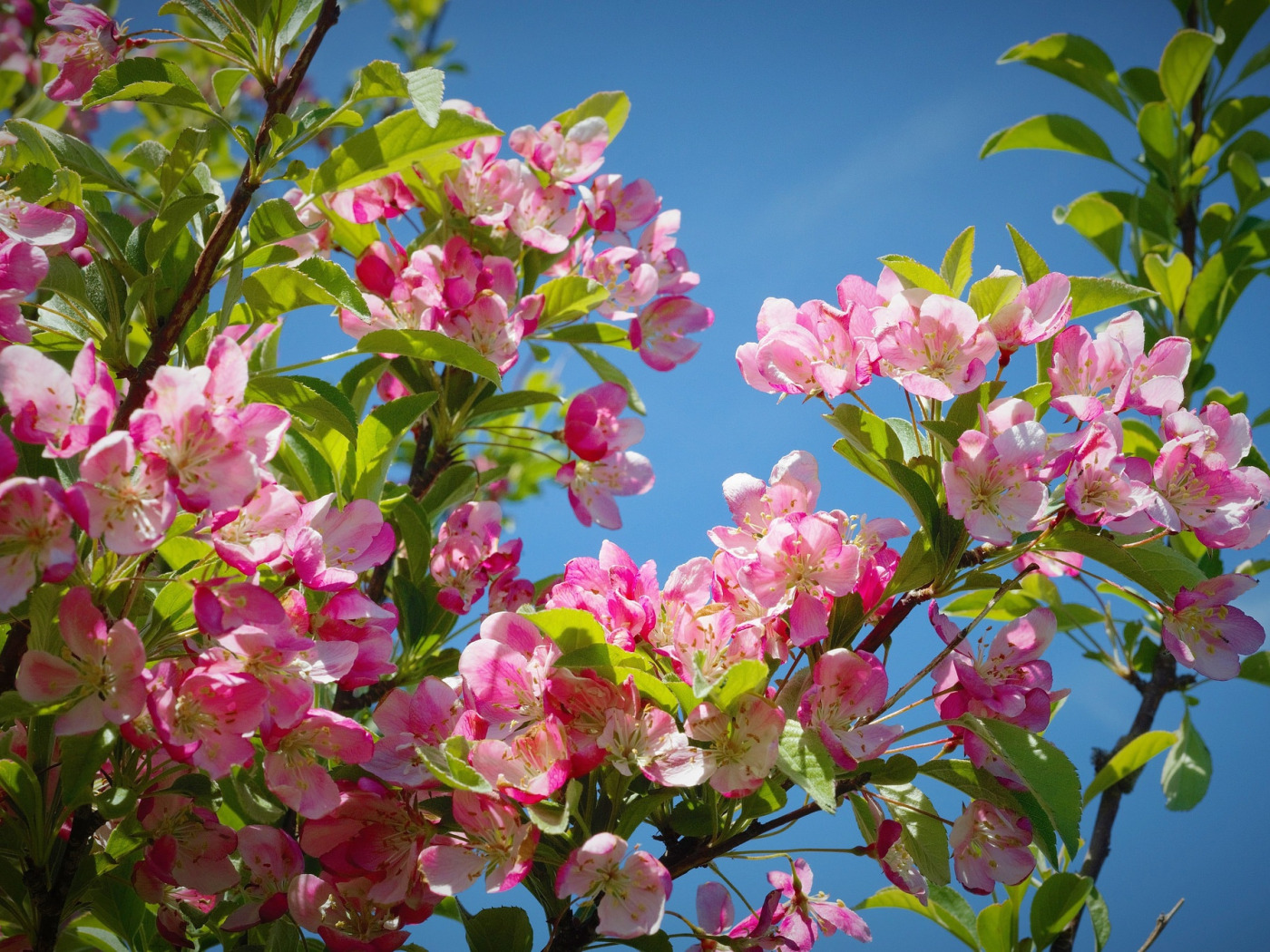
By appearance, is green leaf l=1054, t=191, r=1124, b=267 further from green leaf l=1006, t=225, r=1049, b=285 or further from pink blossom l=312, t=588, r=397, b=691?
pink blossom l=312, t=588, r=397, b=691

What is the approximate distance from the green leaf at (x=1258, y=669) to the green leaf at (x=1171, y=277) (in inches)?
31.1

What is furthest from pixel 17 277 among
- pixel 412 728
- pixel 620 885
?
pixel 620 885

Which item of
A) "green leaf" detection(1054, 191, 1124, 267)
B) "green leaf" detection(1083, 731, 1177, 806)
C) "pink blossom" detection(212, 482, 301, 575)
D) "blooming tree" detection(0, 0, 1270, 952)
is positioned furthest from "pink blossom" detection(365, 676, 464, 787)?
"green leaf" detection(1054, 191, 1124, 267)

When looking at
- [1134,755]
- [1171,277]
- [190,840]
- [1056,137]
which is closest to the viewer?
[190,840]

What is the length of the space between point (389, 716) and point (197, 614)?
30 centimetres

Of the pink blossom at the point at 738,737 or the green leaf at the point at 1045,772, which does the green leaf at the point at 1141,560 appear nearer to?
the green leaf at the point at 1045,772

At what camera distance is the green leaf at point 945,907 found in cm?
169

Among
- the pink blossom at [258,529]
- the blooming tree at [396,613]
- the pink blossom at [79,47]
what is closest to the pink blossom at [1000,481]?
A: the blooming tree at [396,613]

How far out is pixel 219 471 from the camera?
0.85 m

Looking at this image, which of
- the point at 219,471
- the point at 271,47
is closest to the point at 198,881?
the point at 219,471

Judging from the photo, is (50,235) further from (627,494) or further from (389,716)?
(627,494)

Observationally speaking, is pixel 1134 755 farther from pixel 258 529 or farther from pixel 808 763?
pixel 258 529

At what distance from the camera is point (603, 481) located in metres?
1.74

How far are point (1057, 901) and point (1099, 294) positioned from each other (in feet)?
3.24
